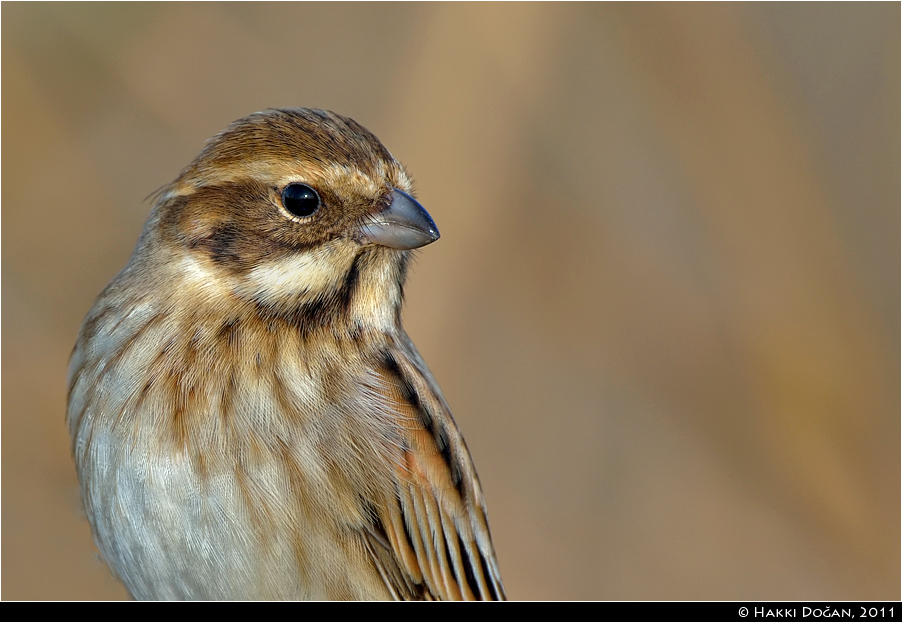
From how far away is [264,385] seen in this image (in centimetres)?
206

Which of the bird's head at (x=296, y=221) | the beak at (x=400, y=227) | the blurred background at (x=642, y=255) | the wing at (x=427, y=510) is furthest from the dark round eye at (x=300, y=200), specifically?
the blurred background at (x=642, y=255)

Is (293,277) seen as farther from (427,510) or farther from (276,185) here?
(427,510)

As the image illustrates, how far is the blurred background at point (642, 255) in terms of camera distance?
12.7 ft

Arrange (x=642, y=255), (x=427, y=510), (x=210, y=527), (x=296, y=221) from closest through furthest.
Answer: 1. (x=210, y=527)
2. (x=296, y=221)
3. (x=427, y=510)
4. (x=642, y=255)

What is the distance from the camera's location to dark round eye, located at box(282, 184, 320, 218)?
6.93 ft

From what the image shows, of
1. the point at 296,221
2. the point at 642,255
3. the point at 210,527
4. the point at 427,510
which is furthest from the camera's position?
the point at 642,255

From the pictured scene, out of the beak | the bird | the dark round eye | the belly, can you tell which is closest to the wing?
the bird

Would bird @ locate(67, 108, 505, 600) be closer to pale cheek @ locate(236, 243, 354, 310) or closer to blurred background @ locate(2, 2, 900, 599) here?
pale cheek @ locate(236, 243, 354, 310)

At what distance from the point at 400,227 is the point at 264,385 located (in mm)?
492

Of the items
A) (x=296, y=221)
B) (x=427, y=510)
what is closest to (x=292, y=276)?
(x=296, y=221)

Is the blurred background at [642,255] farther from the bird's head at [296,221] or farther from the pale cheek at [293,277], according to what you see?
the pale cheek at [293,277]

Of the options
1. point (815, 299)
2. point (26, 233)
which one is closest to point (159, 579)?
point (26, 233)

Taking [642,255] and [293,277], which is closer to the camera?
[293,277]

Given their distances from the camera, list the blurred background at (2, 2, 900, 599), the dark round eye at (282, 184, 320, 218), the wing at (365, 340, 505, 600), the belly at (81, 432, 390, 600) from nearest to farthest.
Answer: the belly at (81, 432, 390, 600) → the dark round eye at (282, 184, 320, 218) → the wing at (365, 340, 505, 600) → the blurred background at (2, 2, 900, 599)
